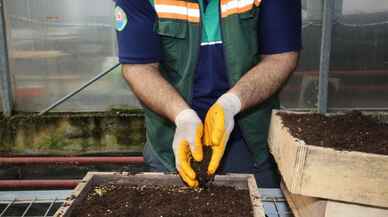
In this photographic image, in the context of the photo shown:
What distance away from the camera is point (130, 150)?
455 cm

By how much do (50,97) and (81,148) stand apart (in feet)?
1.96

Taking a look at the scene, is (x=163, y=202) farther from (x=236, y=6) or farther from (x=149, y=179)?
(x=236, y=6)

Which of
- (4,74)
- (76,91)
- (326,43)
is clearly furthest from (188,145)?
(4,74)


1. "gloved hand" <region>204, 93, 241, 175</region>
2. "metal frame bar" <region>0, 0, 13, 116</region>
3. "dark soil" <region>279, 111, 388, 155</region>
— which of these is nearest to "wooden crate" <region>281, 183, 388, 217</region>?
"dark soil" <region>279, 111, 388, 155</region>

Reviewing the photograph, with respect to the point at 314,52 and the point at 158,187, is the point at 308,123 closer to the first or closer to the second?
the point at 158,187

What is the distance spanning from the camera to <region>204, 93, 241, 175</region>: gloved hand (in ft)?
4.11

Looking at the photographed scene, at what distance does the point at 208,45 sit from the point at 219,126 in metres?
0.35

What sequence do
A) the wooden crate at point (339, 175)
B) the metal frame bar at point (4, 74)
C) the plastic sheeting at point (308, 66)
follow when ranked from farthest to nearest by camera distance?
the metal frame bar at point (4, 74) → the plastic sheeting at point (308, 66) → the wooden crate at point (339, 175)

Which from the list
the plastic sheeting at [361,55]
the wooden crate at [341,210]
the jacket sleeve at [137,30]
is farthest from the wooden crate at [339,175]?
the plastic sheeting at [361,55]

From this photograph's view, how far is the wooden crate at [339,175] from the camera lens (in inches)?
39.2

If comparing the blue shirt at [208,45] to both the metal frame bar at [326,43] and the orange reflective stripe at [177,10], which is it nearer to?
the orange reflective stripe at [177,10]

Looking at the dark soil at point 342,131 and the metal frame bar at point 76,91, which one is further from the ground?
the dark soil at point 342,131

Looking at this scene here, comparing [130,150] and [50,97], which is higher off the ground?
[50,97]

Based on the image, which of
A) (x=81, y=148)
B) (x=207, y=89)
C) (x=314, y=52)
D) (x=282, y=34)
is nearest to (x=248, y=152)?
(x=207, y=89)
